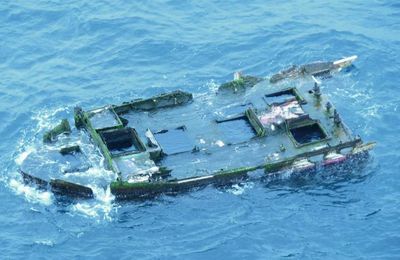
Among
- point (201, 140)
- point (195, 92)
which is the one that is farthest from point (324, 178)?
point (195, 92)

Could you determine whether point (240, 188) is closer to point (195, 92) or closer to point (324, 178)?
point (324, 178)

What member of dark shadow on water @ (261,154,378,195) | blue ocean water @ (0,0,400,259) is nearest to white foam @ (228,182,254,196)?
blue ocean water @ (0,0,400,259)

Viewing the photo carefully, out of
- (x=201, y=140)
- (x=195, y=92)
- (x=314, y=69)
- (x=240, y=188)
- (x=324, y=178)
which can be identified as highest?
(x=195, y=92)

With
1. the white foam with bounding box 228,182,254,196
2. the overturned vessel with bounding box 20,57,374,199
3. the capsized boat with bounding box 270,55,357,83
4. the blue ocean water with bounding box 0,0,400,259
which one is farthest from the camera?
the capsized boat with bounding box 270,55,357,83

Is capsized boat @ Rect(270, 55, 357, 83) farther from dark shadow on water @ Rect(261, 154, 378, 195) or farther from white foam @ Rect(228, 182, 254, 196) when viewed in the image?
white foam @ Rect(228, 182, 254, 196)

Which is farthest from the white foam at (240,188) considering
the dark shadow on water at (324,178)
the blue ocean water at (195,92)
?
the dark shadow on water at (324,178)

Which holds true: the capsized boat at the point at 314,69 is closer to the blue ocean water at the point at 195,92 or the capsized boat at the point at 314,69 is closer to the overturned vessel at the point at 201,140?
the overturned vessel at the point at 201,140
